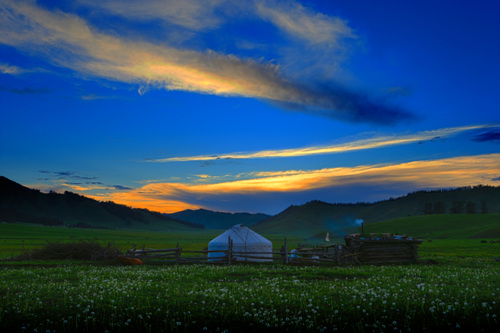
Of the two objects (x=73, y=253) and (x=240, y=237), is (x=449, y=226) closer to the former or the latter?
(x=240, y=237)

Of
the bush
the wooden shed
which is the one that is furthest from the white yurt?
the bush

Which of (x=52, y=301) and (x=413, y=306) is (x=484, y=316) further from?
(x=52, y=301)

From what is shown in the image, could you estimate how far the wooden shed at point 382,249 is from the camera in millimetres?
35281

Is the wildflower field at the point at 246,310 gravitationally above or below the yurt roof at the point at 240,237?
below

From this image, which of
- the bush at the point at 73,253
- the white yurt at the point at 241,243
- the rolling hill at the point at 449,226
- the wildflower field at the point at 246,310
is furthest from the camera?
the rolling hill at the point at 449,226

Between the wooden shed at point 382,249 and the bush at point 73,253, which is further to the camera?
the bush at point 73,253

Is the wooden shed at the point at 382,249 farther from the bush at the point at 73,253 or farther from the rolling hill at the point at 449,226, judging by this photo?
the rolling hill at the point at 449,226

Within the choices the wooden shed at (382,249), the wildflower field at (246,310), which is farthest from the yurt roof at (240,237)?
the wildflower field at (246,310)

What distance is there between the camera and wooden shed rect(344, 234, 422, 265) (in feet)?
116

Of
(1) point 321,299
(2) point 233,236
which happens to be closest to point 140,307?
(1) point 321,299

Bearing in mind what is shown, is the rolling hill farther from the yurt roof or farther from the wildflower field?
the wildflower field

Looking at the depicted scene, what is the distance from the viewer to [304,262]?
3550cm

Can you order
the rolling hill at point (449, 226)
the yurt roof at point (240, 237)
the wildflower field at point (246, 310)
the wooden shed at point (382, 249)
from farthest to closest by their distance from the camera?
the rolling hill at point (449, 226)
the yurt roof at point (240, 237)
the wooden shed at point (382, 249)
the wildflower field at point (246, 310)

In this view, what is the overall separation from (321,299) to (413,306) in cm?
314
